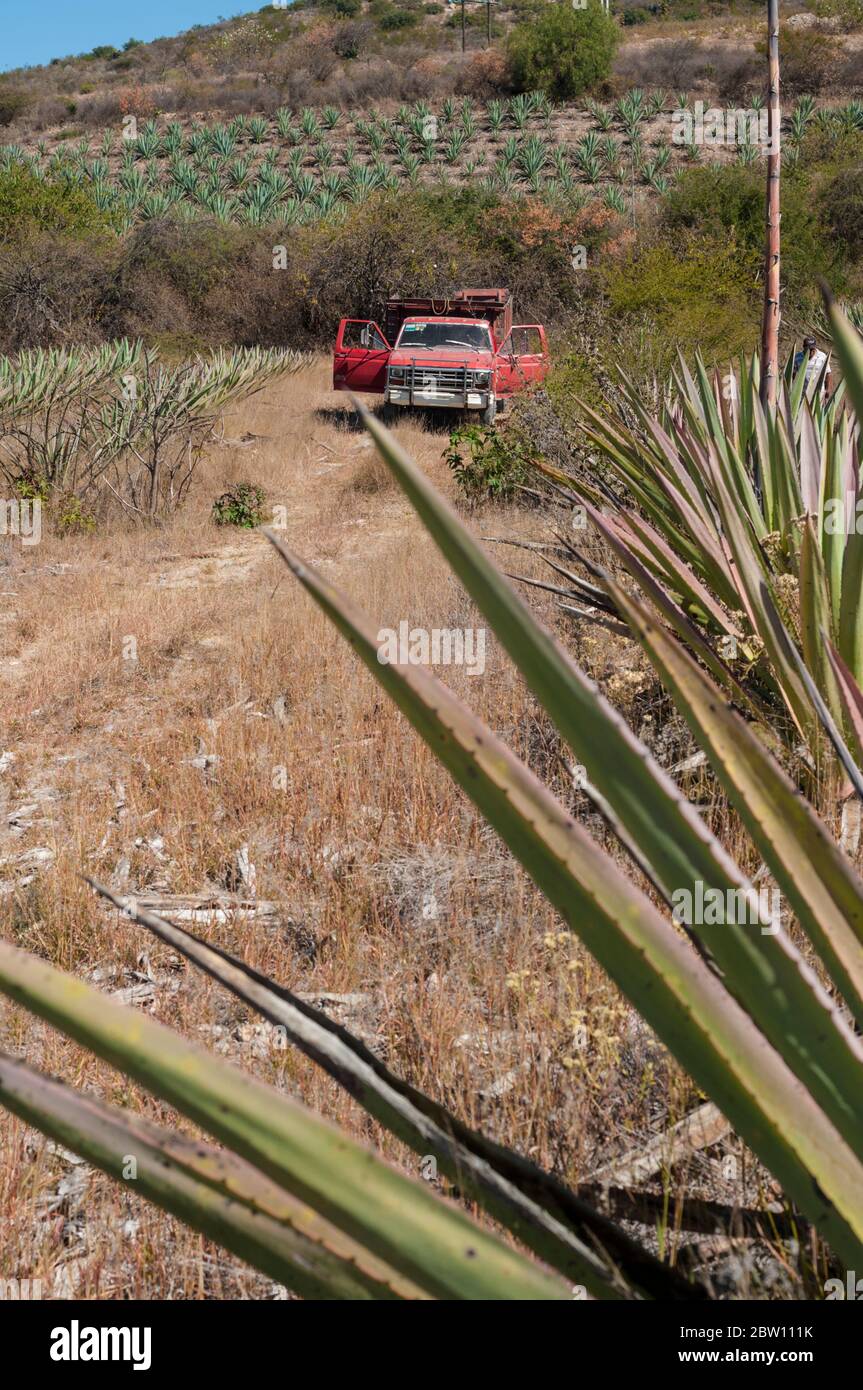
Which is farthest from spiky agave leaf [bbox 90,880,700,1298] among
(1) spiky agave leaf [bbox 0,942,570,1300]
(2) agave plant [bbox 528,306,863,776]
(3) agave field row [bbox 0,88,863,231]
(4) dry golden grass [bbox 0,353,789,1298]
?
(3) agave field row [bbox 0,88,863,231]

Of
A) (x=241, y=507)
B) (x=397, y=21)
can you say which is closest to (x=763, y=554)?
(x=241, y=507)

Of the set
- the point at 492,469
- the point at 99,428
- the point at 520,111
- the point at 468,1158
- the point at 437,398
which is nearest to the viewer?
the point at 468,1158

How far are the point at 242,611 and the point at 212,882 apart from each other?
4224 millimetres

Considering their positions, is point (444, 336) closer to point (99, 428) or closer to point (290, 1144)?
point (99, 428)

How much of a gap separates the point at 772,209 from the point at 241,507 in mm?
6763

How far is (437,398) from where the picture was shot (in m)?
14.8

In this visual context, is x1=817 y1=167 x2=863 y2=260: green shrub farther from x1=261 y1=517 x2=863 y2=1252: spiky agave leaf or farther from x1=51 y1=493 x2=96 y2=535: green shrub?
x1=261 y1=517 x2=863 y2=1252: spiky agave leaf

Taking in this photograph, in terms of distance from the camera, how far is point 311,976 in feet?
9.77

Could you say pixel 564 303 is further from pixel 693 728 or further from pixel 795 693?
pixel 693 728

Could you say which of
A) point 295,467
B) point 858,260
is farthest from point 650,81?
point 295,467

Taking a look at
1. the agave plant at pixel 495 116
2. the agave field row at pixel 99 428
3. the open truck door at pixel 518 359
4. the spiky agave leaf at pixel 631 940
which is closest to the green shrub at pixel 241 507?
the agave field row at pixel 99 428

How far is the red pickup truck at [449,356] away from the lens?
48.5ft

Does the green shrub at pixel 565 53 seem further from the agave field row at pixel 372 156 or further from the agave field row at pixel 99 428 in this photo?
the agave field row at pixel 99 428

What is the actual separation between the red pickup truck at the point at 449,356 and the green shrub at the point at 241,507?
12.5ft
